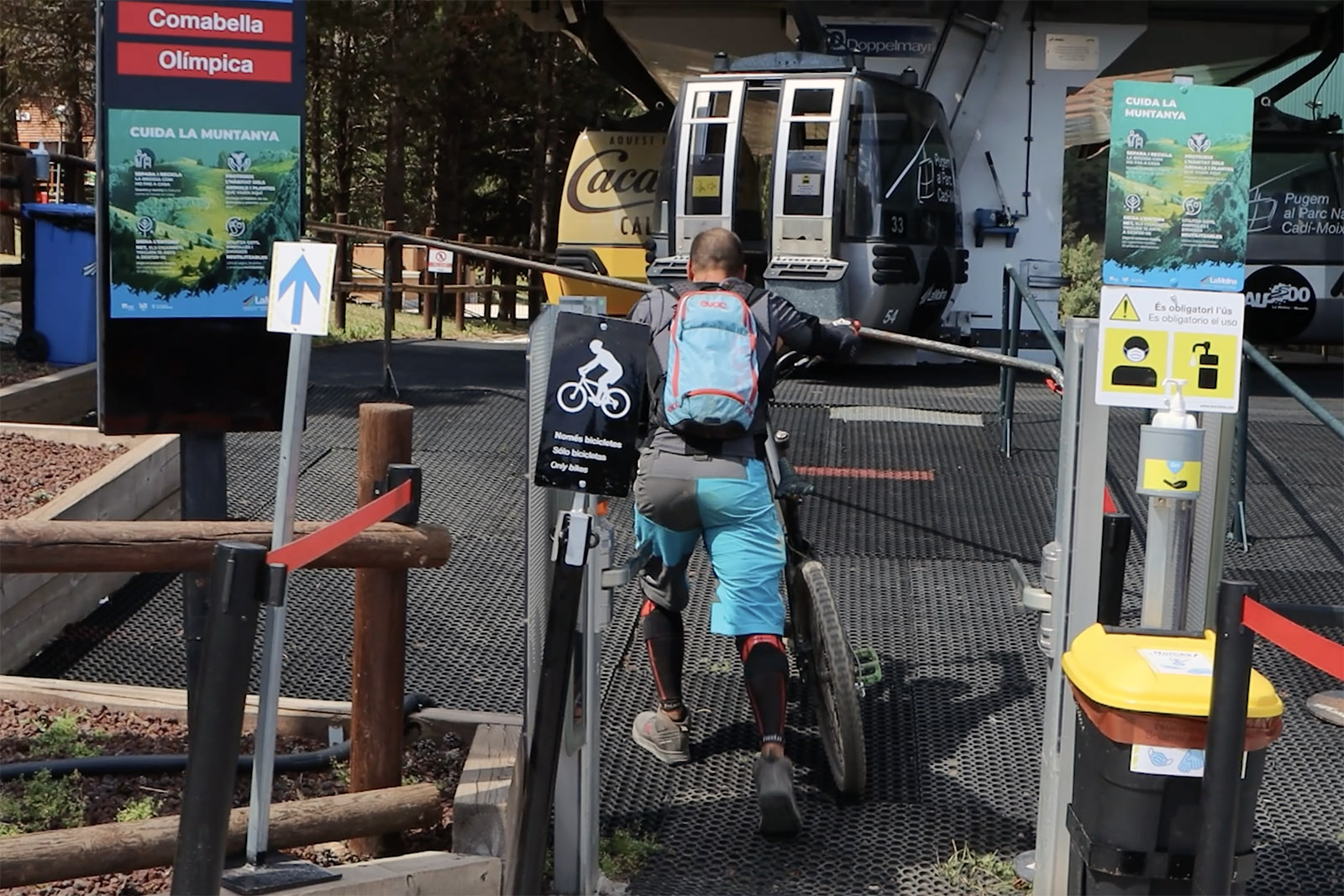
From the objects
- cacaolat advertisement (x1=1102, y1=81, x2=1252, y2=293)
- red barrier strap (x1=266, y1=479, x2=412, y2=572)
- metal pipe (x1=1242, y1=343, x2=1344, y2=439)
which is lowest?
red barrier strap (x1=266, y1=479, x2=412, y2=572)

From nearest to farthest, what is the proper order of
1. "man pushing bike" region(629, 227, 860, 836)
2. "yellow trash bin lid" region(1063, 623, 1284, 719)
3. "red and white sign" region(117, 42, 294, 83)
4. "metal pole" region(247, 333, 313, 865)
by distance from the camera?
1. "yellow trash bin lid" region(1063, 623, 1284, 719)
2. "metal pole" region(247, 333, 313, 865)
3. "man pushing bike" region(629, 227, 860, 836)
4. "red and white sign" region(117, 42, 294, 83)

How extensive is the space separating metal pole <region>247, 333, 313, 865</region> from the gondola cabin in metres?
8.89

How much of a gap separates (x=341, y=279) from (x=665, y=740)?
16.4 metres

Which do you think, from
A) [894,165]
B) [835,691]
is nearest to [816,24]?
[894,165]

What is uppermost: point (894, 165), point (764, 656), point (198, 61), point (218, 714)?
point (894, 165)

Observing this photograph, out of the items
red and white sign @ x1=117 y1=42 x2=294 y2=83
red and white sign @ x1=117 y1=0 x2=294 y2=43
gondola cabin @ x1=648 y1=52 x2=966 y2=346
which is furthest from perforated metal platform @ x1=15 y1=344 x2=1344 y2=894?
gondola cabin @ x1=648 y1=52 x2=966 y2=346

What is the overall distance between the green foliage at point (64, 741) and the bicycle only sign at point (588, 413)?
1656 millimetres

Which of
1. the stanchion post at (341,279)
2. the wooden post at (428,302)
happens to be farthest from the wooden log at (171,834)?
the wooden post at (428,302)

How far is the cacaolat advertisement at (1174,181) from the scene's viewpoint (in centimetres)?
425

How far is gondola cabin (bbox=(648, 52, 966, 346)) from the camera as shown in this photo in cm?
1246

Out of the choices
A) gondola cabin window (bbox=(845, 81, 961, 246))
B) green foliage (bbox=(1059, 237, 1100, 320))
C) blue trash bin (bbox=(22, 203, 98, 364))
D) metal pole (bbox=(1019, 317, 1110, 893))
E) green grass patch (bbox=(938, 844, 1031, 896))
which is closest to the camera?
metal pole (bbox=(1019, 317, 1110, 893))

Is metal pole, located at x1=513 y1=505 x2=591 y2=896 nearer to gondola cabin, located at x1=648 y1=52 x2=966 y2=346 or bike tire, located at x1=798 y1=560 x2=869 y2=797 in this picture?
bike tire, located at x1=798 y1=560 x2=869 y2=797

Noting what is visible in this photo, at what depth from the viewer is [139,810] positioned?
3.96 metres

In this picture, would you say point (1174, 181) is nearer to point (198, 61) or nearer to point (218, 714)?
point (218, 714)
